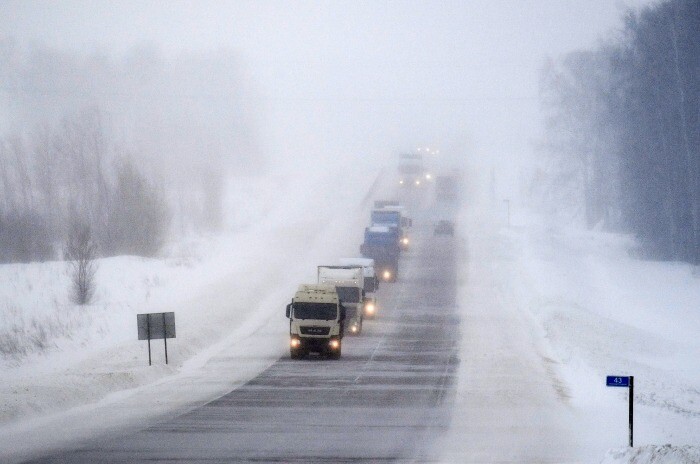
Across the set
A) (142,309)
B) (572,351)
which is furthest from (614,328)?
(142,309)

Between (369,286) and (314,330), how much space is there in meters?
15.2

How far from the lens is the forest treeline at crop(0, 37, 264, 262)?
63156 mm

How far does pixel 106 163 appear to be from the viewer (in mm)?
79500

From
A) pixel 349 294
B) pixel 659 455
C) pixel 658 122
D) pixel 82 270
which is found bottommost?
pixel 349 294

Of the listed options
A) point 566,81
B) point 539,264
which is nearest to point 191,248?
point 539,264

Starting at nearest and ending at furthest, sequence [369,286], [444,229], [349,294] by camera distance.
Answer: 1. [349,294]
2. [369,286]
3. [444,229]

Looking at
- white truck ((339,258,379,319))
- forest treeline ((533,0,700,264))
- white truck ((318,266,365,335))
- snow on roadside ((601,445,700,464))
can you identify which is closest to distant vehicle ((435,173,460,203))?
forest treeline ((533,0,700,264))

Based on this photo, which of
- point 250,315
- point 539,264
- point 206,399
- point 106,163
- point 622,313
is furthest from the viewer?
point 106,163

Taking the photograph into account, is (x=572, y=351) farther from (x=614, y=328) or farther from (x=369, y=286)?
(x=369, y=286)

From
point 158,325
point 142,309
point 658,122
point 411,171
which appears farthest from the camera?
point 411,171

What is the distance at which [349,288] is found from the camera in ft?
140

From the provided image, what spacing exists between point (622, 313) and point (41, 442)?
138ft

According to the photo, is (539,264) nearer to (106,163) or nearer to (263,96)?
(106,163)

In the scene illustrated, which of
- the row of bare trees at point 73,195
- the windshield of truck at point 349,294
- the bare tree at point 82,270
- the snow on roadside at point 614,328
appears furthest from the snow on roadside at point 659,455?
the row of bare trees at point 73,195
